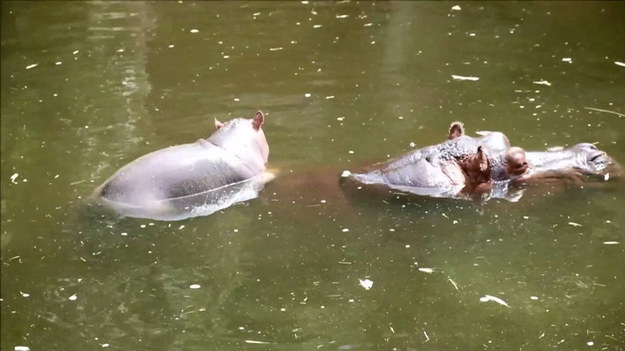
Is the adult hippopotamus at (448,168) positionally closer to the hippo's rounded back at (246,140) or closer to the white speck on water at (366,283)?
the hippo's rounded back at (246,140)

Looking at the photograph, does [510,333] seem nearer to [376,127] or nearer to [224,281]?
[224,281]

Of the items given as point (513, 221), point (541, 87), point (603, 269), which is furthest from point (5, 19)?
point (603, 269)

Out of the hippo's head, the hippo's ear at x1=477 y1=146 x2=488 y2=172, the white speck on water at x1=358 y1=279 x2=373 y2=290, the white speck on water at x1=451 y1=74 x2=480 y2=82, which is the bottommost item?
the white speck on water at x1=451 y1=74 x2=480 y2=82

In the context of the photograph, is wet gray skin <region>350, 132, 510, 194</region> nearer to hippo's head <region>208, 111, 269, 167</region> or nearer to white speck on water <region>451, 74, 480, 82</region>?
hippo's head <region>208, 111, 269, 167</region>

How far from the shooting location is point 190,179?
203 inches

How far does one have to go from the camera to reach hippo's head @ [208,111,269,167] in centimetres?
542

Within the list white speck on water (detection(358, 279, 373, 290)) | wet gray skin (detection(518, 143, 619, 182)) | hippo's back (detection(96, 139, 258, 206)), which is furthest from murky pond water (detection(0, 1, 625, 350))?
hippo's back (detection(96, 139, 258, 206))

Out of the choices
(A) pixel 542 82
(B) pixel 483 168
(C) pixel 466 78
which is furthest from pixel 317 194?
(A) pixel 542 82

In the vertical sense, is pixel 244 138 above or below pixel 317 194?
above

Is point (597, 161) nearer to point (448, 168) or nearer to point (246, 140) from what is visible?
point (448, 168)

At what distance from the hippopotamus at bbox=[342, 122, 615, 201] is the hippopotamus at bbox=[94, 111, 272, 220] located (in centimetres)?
79

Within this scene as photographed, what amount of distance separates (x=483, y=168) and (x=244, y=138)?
4.87 ft

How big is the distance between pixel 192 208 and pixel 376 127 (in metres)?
1.52

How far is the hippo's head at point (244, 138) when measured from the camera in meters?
5.42
